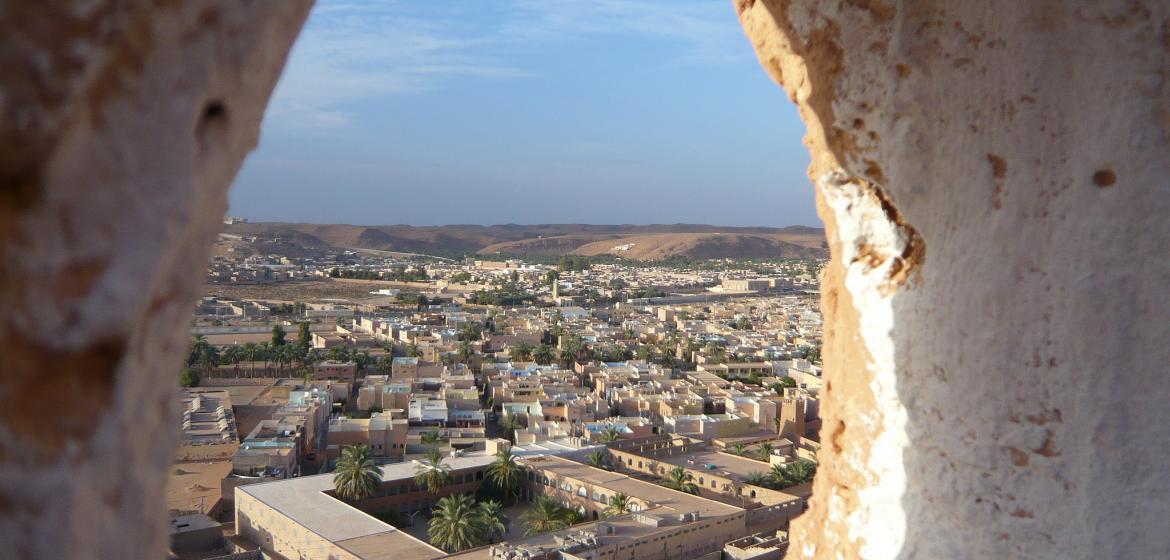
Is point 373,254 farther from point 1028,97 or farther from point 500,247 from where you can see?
point 1028,97

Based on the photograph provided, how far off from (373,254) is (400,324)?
6589 cm

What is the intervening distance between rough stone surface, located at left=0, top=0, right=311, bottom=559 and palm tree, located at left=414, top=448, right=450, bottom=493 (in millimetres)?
15805

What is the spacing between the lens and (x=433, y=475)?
16.7m

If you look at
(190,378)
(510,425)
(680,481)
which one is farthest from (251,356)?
(680,481)

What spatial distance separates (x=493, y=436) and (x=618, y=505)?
6595 millimetres

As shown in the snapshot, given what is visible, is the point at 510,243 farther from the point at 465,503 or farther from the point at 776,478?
the point at 465,503

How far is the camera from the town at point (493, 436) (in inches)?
564

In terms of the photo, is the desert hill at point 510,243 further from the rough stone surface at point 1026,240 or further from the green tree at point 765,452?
the rough stone surface at point 1026,240

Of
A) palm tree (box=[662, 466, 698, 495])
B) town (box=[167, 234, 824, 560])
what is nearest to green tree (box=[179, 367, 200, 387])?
town (box=[167, 234, 824, 560])

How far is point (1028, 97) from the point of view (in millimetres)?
2715

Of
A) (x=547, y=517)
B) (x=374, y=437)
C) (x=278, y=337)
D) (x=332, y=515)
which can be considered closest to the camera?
(x=332, y=515)

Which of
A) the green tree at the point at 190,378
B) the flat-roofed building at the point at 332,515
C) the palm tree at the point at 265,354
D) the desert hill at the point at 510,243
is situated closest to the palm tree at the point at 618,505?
A: the flat-roofed building at the point at 332,515

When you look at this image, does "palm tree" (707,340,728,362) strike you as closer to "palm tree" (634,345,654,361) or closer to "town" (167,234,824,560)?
"town" (167,234,824,560)

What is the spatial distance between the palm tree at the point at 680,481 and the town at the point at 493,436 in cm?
5
